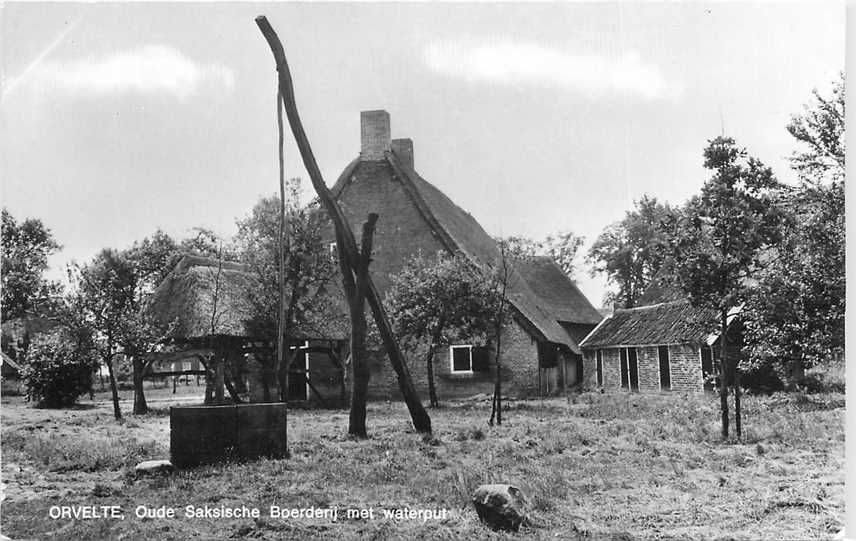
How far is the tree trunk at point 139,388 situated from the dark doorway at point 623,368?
11.8 metres

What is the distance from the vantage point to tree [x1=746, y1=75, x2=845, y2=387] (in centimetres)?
622

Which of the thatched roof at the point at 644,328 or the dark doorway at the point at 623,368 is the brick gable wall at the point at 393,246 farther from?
the dark doorway at the point at 623,368

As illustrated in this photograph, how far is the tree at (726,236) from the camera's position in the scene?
743cm

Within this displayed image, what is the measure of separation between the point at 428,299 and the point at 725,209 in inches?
207

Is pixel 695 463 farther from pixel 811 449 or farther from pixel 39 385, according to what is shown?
pixel 39 385

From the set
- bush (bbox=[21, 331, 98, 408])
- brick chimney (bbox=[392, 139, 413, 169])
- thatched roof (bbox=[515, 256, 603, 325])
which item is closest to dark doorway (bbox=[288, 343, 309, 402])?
bush (bbox=[21, 331, 98, 408])

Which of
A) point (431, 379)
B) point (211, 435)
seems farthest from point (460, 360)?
point (211, 435)

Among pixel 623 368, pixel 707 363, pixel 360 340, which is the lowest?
pixel 623 368

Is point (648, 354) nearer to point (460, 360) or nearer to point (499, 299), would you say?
point (499, 299)

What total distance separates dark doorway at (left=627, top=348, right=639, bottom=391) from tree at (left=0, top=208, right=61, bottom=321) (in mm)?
13927

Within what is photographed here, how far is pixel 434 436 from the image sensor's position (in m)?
Answer: 8.64

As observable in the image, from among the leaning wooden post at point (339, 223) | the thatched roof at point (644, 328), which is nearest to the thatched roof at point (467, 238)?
A: the leaning wooden post at point (339, 223)

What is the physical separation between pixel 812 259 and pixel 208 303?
7992 mm

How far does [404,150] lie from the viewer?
804cm
